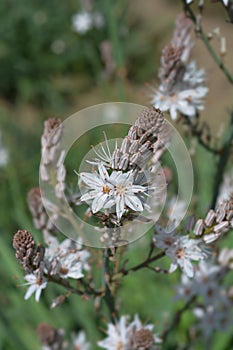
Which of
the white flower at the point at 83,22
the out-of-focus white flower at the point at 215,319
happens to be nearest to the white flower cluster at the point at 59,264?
the out-of-focus white flower at the point at 215,319

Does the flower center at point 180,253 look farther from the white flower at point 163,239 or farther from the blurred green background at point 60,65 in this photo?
the blurred green background at point 60,65

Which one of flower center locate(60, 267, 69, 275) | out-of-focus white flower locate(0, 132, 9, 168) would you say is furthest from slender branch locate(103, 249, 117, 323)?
out-of-focus white flower locate(0, 132, 9, 168)

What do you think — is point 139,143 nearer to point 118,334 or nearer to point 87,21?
point 118,334

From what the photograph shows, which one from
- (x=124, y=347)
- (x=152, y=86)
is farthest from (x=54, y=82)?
(x=124, y=347)

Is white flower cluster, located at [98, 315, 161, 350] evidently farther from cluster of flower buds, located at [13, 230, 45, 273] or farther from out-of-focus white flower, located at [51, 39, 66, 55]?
out-of-focus white flower, located at [51, 39, 66, 55]

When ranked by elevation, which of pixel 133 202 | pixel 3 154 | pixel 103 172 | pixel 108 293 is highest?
pixel 3 154

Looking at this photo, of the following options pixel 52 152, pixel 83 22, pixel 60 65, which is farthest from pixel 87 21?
pixel 52 152
